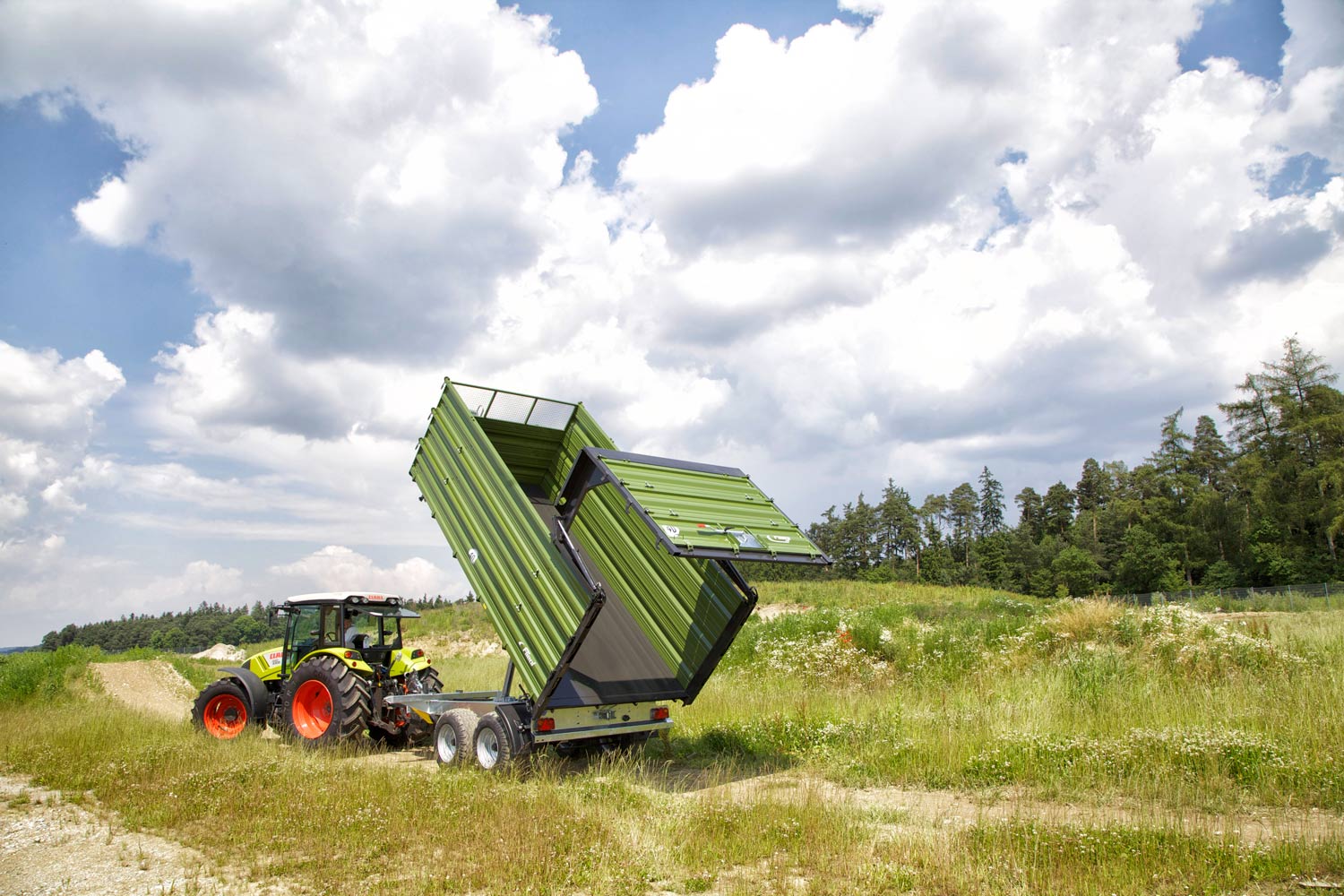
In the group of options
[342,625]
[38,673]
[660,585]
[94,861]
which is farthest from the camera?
[38,673]

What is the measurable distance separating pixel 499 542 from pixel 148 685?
584 inches

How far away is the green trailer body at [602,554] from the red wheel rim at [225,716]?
14.3ft

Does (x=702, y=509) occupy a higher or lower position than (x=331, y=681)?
higher

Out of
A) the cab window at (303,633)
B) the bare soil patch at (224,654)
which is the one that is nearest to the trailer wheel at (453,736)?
the cab window at (303,633)

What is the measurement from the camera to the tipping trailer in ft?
23.6

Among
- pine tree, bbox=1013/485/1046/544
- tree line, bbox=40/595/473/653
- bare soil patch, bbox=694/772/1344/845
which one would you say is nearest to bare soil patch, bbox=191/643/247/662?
tree line, bbox=40/595/473/653

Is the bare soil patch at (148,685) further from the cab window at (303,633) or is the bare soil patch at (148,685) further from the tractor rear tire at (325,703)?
the tractor rear tire at (325,703)

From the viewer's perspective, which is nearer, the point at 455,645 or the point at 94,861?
the point at 94,861

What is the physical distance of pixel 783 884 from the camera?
15.0ft

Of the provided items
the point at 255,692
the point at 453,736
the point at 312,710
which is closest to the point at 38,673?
the point at 255,692

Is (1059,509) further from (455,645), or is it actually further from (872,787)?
(872,787)

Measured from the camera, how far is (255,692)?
1034cm

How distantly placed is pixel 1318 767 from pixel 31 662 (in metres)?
21.0

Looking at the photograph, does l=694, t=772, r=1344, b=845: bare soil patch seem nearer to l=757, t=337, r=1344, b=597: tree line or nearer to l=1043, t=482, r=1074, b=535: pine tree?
l=757, t=337, r=1344, b=597: tree line
